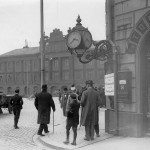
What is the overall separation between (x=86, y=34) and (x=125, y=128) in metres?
3.16

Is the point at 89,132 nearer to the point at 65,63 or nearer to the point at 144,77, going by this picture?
the point at 144,77

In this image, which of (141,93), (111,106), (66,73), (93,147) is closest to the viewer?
(93,147)

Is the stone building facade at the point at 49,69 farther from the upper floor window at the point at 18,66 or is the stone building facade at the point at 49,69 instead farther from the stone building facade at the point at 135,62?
the stone building facade at the point at 135,62

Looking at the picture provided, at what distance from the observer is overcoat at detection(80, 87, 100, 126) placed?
10.1 m

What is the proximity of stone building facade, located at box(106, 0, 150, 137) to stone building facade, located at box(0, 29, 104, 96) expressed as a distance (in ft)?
182

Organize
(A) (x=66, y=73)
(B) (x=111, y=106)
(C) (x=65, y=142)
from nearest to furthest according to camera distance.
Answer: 1. (C) (x=65, y=142)
2. (B) (x=111, y=106)
3. (A) (x=66, y=73)

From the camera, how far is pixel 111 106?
11.4 meters

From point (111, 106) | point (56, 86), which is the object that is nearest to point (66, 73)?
point (56, 86)

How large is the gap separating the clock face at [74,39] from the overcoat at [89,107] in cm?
158

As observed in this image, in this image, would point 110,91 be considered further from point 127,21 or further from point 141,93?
point 127,21

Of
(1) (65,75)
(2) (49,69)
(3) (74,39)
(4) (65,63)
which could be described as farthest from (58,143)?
(2) (49,69)

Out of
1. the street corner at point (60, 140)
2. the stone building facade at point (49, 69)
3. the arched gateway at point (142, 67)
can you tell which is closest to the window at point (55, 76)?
the stone building facade at point (49, 69)

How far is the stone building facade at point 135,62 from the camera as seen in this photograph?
10344 mm

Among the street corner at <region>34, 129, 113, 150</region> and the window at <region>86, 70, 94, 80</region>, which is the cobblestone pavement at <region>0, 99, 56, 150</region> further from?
the window at <region>86, 70, 94, 80</region>
